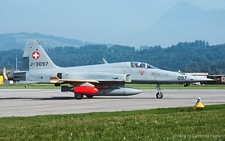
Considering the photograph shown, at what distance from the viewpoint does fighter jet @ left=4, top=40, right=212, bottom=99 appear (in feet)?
111

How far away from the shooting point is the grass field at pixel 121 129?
12.1 meters

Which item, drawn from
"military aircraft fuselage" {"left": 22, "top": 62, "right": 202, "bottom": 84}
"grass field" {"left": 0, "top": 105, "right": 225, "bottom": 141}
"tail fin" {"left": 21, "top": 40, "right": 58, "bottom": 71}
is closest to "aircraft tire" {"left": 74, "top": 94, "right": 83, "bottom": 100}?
"military aircraft fuselage" {"left": 22, "top": 62, "right": 202, "bottom": 84}

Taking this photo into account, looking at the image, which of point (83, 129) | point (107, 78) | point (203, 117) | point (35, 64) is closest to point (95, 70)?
point (107, 78)

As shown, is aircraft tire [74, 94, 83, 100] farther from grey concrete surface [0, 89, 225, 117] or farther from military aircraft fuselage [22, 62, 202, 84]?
military aircraft fuselage [22, 62, 202, 84]

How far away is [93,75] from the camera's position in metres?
34.4

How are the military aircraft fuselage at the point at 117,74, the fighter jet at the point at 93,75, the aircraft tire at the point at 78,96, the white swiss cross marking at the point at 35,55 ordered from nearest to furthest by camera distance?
the aircraft tire at the point at 78,96, the fighter jet at the point at 93,75, the military aircraft fuselage at the point at 117,74, the white swiss cross marking at the point at 35,55

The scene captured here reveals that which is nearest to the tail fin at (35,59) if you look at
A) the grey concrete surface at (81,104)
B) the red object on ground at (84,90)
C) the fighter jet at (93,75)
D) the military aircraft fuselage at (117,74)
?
the fighter jet at (93,75)

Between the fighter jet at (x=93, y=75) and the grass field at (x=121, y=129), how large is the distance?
17.2 m

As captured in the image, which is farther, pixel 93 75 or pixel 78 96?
pixel 93 75

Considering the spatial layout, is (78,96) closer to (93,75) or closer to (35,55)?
(93,75)

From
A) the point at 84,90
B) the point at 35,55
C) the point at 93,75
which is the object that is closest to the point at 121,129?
the point at 84,90

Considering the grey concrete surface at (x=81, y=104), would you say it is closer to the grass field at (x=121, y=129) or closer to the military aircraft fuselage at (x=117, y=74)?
the military aircraft fuselage at (x=117, y=74)

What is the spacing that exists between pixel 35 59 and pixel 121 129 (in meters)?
22.4

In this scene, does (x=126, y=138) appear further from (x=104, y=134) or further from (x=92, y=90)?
(x=92, y=90)
